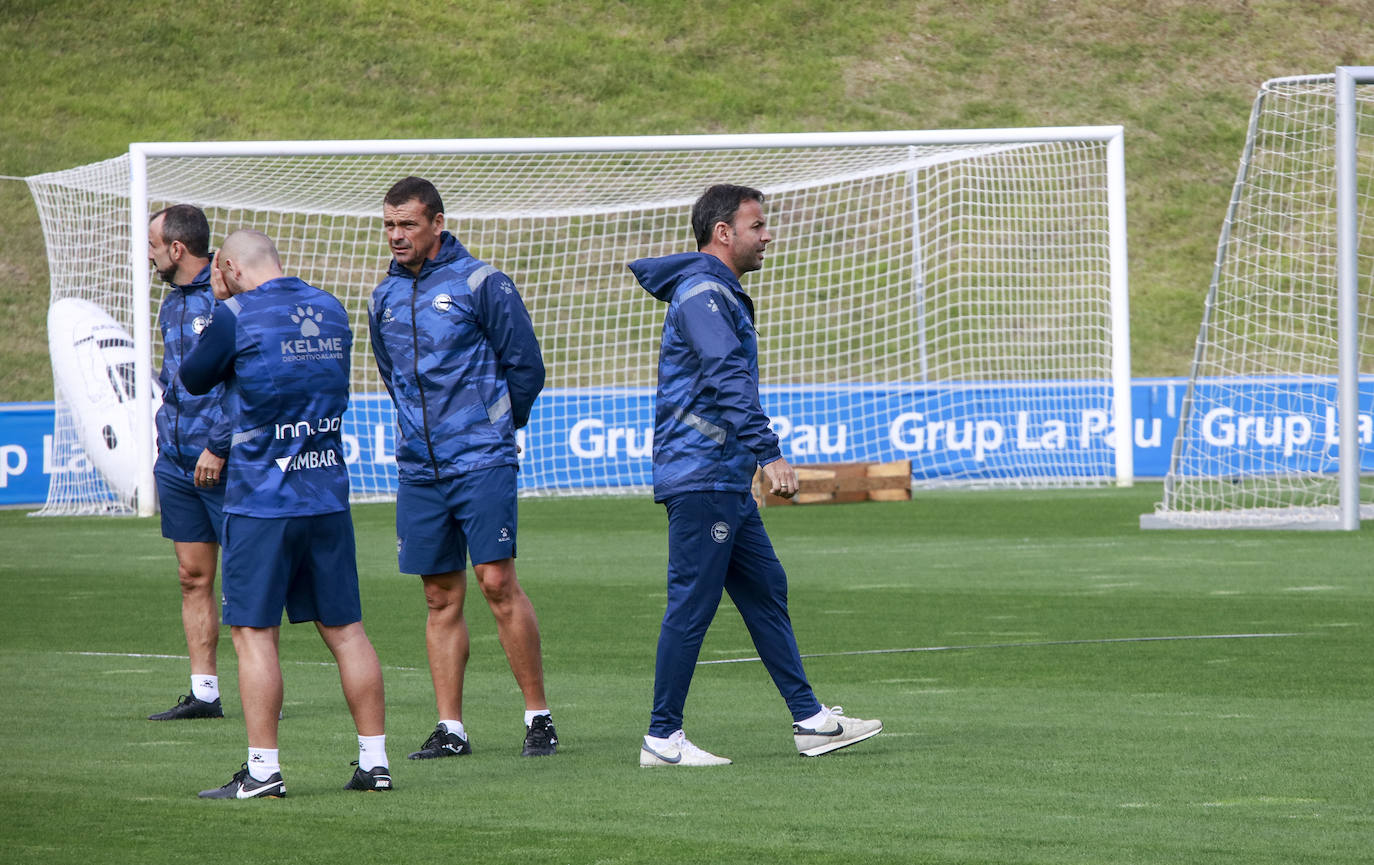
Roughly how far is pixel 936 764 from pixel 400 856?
2115mm

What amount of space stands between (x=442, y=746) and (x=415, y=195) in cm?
196

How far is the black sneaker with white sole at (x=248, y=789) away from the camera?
6.33m

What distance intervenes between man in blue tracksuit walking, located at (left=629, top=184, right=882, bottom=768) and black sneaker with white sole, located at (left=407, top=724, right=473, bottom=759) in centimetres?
66

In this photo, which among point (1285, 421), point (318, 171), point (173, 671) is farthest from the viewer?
point (318, 171)

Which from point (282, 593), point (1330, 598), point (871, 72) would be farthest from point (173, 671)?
point (871, 72)

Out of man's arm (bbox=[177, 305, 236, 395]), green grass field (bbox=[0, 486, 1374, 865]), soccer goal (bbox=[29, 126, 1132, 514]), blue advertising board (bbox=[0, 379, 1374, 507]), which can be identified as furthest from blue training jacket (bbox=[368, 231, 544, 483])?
blue advertising board (bbox=[0, 379, 1374, 507])

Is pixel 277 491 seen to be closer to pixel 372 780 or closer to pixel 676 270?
pixel 372 780

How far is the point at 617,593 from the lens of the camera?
13.4m

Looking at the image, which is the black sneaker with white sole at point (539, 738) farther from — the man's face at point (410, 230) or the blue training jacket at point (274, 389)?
the man's face at point (410, 230)

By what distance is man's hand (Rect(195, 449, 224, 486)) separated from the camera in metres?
7.30

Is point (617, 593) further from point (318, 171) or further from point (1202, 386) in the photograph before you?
point (318, 171)

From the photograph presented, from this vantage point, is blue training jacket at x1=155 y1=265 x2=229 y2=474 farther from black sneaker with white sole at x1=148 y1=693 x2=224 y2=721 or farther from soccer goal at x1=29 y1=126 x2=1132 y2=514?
soccer goal at x1=29 y1=126 x2=1132 y2=514

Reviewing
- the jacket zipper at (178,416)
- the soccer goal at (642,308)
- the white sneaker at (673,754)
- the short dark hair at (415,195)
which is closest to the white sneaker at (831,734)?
the white sneaker at (673,754)

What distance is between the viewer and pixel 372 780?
6.53 m
